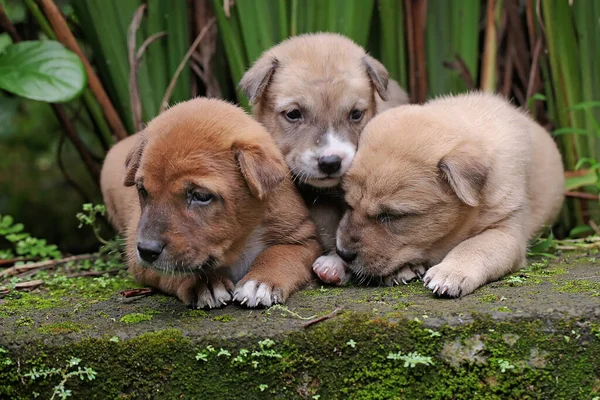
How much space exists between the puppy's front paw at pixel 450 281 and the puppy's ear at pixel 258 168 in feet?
2.90

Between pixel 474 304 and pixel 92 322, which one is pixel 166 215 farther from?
pixel 474 304

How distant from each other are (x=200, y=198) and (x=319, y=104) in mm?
1368

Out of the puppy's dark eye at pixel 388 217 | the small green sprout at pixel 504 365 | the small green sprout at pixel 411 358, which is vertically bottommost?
the small green sprout at pixel 504 365

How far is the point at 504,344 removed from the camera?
132 inches

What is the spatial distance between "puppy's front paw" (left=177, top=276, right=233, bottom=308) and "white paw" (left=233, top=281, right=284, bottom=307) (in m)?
0.07

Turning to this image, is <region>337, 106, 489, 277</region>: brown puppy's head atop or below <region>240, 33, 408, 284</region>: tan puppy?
below

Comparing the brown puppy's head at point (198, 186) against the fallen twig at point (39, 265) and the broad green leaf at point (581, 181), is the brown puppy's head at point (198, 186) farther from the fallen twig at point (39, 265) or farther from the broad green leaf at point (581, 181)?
the broad green leaf at point (581, 181)

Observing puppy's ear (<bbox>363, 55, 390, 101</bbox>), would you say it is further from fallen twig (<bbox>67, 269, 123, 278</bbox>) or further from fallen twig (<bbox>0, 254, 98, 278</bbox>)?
fallen twig (<bbox>0, 254, 98, 278</bbox>)

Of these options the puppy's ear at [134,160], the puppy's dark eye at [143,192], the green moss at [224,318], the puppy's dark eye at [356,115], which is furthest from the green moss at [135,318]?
the puppy's dark eye at [356,115]

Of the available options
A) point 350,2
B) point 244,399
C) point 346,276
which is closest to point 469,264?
point 346,276

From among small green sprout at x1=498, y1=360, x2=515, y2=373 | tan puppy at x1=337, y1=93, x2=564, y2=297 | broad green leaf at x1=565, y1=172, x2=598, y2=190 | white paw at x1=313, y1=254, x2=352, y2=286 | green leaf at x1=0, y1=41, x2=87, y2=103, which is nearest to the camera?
small green sprout at x1=498, y1=360, x2=515, y2=373

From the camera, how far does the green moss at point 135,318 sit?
368 centimetres

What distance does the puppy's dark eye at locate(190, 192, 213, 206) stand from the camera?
374 cm

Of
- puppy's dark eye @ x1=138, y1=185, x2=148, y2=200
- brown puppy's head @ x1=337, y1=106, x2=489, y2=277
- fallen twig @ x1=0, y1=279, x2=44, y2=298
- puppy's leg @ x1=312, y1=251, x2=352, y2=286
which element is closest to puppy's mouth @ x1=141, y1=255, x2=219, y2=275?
puppy's dark eye @ x1=138, y1=185, x2=148, y2=200
